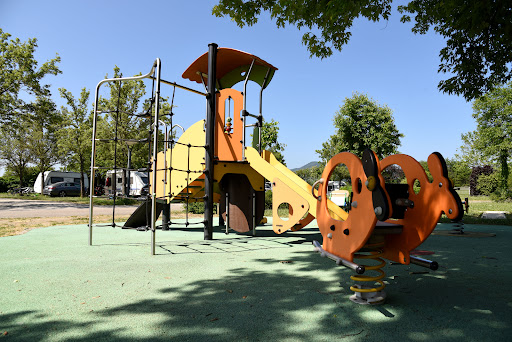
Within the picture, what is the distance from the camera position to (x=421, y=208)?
3217 millimetres

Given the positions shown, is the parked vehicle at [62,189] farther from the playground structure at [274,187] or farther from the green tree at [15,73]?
the playground structure at [274,187]

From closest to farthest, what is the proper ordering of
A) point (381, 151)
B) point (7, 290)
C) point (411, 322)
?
point (411, 322)
point (7, 290)
point (381, 151)

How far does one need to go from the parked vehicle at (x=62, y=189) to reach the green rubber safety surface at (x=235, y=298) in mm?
27297

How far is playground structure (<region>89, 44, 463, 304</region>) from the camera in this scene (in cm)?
303

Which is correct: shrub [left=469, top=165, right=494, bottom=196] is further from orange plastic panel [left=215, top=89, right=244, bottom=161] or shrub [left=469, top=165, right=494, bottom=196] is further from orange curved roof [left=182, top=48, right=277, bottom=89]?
orange plastic panel [left=215, top=89, right=244, bottom=161]

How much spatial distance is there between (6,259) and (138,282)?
2811 millimetres

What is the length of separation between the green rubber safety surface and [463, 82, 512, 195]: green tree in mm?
27280

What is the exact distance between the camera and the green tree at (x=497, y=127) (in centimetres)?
2761

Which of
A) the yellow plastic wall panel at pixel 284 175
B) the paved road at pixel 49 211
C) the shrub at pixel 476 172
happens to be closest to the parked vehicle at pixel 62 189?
the paved road at pixel 49 211

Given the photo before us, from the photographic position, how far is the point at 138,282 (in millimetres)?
3955

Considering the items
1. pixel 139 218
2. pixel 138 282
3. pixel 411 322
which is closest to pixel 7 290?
pixel 138 282

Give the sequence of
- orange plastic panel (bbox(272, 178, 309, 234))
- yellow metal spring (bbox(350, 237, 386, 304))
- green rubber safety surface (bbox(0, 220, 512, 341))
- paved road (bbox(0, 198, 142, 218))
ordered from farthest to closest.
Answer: paved road (bbox(0, 198, 142, 218)) < orange plastic panel (bbox(272, 178, 309, 234)) < yellow metal spring (bbox(350, 237, 386, 304)) < green rubber safety surface (bbox(0, 220, 512, 341))

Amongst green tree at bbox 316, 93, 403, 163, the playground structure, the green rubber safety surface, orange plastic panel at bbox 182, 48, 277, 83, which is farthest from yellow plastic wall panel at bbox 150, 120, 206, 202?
green tree at bbox 316, 93, 403, 163

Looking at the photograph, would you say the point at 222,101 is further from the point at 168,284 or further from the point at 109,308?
the point at 109,308
